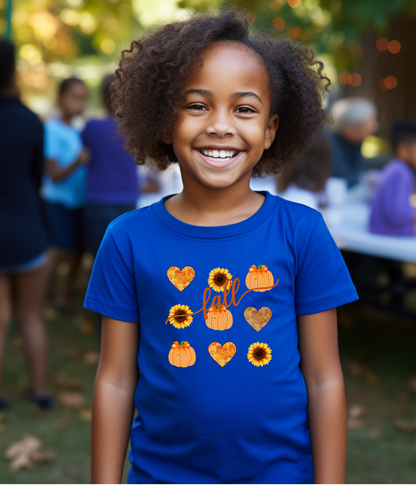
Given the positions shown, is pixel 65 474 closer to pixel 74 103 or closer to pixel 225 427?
pixel 225 427

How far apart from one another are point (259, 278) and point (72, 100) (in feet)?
14.5

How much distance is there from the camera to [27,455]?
3275mm

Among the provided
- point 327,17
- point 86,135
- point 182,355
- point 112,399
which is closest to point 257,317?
point 182,355

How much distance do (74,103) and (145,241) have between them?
14.1 feet

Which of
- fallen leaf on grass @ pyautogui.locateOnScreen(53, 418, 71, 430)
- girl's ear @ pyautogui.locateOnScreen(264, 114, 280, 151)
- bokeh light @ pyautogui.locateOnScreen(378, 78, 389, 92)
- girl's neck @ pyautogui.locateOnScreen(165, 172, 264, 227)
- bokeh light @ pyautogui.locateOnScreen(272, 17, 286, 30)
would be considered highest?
bokeh light @ pyautogui.locateOnScreen(272, 17, 286, 30)

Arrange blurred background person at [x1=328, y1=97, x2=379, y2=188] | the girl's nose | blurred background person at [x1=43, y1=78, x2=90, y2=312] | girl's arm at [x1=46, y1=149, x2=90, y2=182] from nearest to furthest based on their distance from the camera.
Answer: the girl's nose < girl's arm at [x1=46, y1=149, x2=90, y2=182] < blurred background person at [x1=43, y1=78, x2=90, y2=312] < blurred background person at [x1=328, y1=97, x2=379, y2=188]

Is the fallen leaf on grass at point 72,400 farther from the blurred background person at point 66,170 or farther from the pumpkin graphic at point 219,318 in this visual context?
the pumpkin graphic at point 219,318

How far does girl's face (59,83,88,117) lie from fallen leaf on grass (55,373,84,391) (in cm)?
241

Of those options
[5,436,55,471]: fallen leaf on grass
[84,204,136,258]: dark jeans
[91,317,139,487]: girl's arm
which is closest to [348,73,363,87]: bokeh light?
[84,204,136,258]: dark jeans

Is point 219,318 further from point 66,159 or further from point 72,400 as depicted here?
point 66,159

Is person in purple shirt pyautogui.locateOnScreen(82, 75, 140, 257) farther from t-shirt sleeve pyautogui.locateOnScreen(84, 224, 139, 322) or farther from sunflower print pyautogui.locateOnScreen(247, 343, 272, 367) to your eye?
sunflower print pyautogui.locateOnScreen(247, 343, 272, 367)

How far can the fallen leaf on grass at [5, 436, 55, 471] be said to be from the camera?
320 cm

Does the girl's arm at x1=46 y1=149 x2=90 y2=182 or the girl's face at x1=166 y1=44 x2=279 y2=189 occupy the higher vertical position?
the girl's face at x1=166 y1=44 x2=279 y2=189

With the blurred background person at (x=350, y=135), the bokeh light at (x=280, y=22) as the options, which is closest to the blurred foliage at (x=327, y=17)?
the bokeh light at (x=280, y=22)
